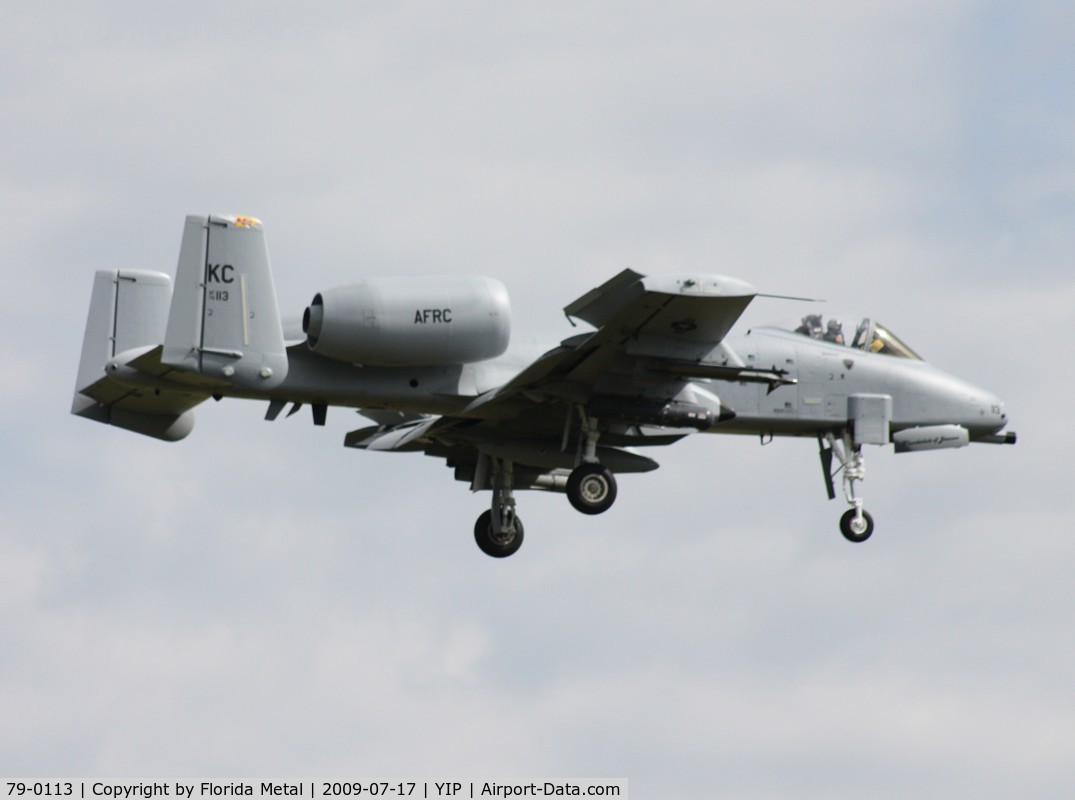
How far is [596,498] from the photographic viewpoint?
28.9m

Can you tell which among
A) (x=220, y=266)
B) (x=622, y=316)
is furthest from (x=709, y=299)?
(x=220, y=266)

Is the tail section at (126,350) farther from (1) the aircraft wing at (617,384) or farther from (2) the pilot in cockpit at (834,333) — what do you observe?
(2) the pilot in cockpit at (834,333)

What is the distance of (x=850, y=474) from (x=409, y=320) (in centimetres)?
808

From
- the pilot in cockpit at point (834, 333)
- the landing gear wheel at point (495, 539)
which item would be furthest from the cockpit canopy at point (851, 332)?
the landing gear wheel at point (495, 539)

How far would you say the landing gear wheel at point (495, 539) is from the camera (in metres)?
31.7

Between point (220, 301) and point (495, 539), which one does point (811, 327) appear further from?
point (220, 301)

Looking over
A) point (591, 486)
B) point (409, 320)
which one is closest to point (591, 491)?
point (591, 486)

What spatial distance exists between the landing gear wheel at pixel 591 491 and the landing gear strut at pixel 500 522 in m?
2.63

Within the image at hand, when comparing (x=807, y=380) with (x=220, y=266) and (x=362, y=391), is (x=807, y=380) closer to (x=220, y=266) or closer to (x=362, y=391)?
(x=362, y=391)

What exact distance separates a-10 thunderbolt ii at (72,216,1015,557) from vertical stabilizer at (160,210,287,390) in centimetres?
2

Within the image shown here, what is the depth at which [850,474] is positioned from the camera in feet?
101

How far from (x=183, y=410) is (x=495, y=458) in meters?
5.09

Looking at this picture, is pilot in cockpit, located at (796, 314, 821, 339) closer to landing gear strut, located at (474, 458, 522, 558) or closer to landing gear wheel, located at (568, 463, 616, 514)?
landing gear wheel, located at (568, 463, 616, 514)

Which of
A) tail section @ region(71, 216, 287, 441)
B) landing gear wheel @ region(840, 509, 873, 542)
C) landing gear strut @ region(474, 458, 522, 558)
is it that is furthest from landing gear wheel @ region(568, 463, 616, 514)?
tail section @ region(71, 216, 287, 441)
